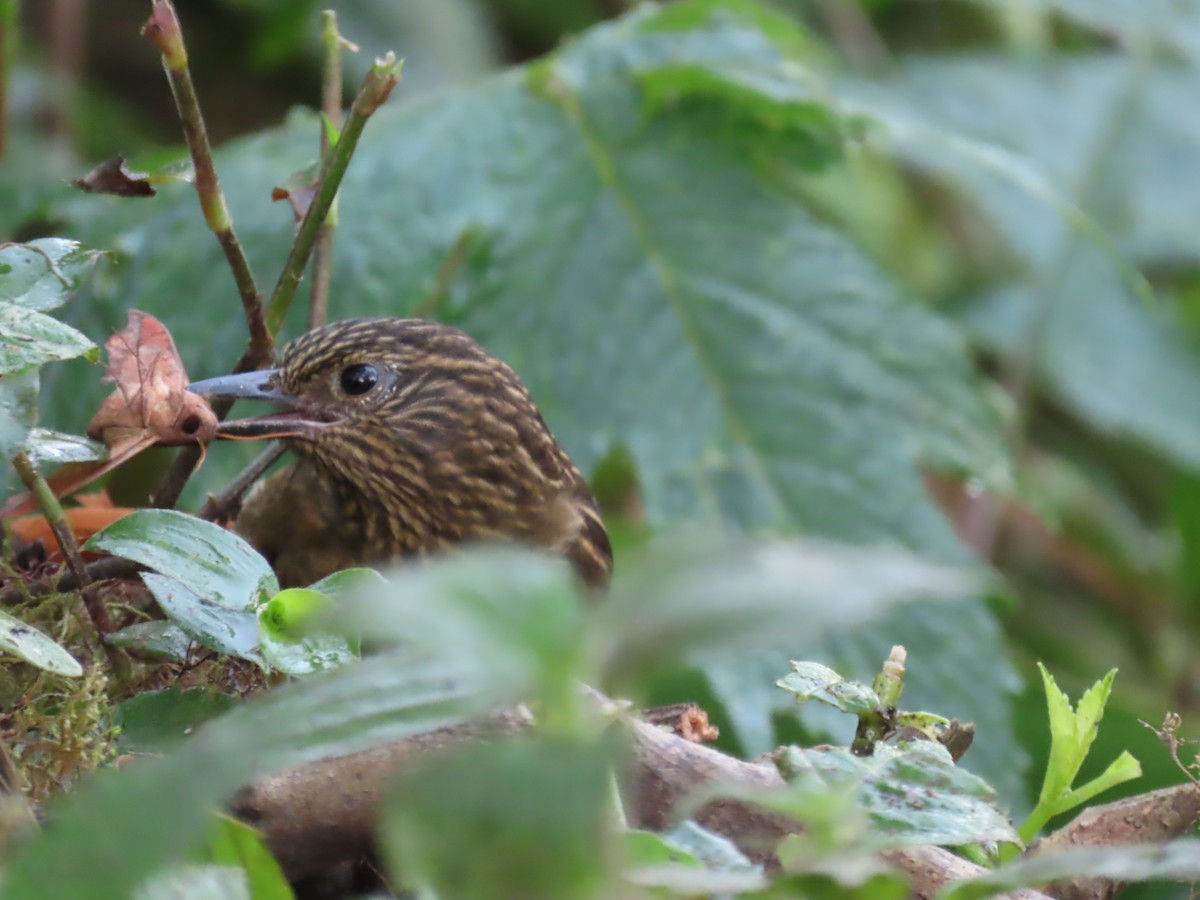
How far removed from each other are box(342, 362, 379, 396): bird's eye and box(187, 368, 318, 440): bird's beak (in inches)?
3.1

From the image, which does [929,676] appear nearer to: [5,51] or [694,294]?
[694,294]

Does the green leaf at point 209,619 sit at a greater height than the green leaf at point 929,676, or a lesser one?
greater

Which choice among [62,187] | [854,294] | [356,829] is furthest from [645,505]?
[356,829]

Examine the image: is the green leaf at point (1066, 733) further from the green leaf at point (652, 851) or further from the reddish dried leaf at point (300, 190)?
the reddish dried leaf at point (300, 190)

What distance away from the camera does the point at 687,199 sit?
291 cm

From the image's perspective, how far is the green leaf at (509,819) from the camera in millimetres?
553

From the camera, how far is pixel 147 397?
1.26m

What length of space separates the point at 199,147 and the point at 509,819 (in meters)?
0.90

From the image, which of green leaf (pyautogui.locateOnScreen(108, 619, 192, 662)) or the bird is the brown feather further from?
green leaf (pyautogui.locateOnScreen(108, 619, 192, 662))

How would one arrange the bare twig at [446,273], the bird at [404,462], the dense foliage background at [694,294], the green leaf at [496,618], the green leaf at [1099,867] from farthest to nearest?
the bare twig at [446,273] < the dense foliage background at [694,294] < the bird at [404,462] < the green leaf at [1099,867] < the green leaf at [496,618]

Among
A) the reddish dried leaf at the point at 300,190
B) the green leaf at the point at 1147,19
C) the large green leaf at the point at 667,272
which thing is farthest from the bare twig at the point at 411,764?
the green leaf at the point at 1147,19

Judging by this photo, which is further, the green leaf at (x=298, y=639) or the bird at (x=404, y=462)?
the bird at (x=404, y=462)

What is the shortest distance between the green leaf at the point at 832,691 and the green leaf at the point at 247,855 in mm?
393

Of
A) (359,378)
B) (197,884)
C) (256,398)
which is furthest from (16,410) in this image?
(359,378)
